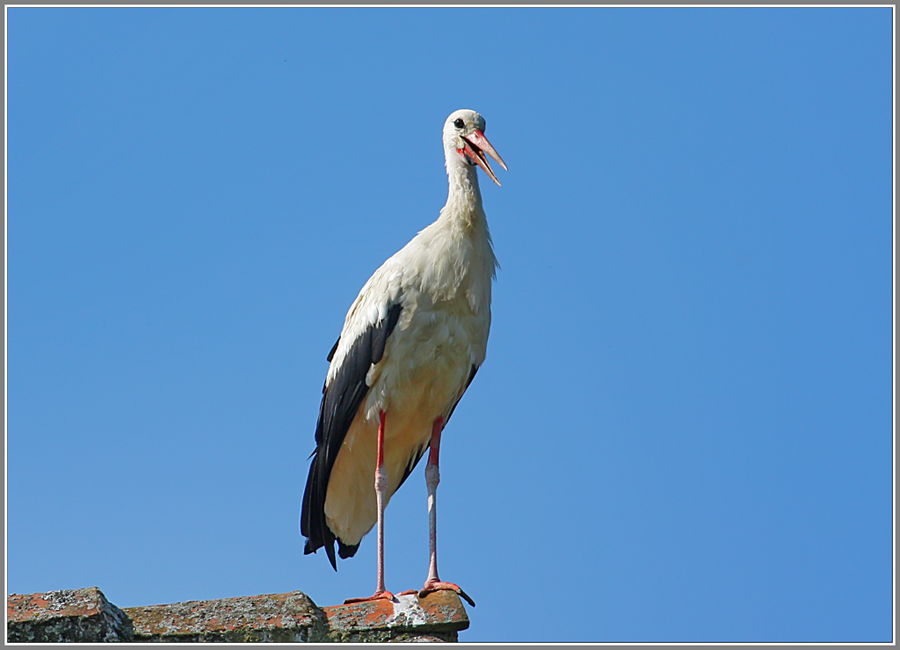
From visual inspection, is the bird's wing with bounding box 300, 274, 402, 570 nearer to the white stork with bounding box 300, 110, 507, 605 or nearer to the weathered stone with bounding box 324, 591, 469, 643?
the white stork with bounding box 300, 110, 507, 605

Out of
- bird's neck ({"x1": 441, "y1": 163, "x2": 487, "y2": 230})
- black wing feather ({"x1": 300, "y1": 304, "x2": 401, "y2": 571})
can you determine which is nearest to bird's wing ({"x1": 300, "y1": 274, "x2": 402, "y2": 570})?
black wing feather ({"x1": 300, "y1": 304, "x2": 401, "y2": 571})

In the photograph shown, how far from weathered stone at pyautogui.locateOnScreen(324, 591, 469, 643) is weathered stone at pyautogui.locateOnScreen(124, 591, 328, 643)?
0.36 ft

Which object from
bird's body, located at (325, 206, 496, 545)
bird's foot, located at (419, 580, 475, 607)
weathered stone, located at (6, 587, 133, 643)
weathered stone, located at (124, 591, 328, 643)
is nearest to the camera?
weathered stone, located at (6, 587, 133, 643)

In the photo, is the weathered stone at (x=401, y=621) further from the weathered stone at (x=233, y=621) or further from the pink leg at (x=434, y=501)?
the pink leg at (x=434, y=501)

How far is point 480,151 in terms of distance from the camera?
7.13m

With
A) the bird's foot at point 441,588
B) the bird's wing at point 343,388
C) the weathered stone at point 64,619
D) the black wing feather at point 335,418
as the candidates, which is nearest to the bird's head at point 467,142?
the bird's wing at point 343,388

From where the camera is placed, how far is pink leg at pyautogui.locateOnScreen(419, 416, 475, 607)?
5711 mm

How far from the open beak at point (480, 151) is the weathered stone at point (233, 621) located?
3.48 meters

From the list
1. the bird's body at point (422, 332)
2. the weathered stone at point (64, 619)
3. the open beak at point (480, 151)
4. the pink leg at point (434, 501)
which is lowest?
the weathered stone at point (64, 619)

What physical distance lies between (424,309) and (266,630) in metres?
2.65

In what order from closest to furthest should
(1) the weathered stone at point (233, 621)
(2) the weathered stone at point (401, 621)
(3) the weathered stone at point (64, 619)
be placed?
(3) the weathered stone at point (64, 619) < (1) the weathered stone at point (233, 621) < (2) the weathered stone at point (401, 621)

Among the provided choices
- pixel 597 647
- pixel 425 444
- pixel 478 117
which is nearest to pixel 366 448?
pixel 425 444

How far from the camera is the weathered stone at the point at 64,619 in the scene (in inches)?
162

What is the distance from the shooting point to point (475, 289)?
262 inches
